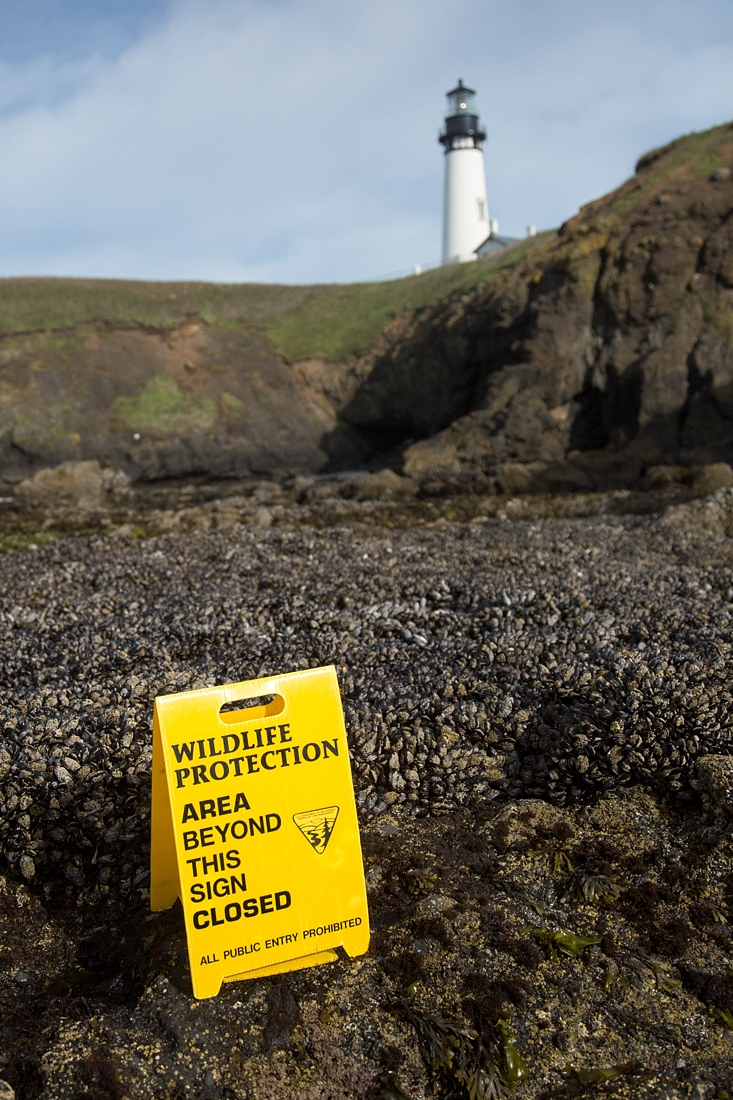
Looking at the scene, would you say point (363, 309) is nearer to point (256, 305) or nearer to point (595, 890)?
point (256, 305)

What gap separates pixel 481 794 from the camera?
619 cm

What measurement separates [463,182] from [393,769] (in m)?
69.7

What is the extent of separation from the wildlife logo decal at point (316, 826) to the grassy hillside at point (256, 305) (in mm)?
47949

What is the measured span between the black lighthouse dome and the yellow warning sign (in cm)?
7316

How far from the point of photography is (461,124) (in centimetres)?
6694

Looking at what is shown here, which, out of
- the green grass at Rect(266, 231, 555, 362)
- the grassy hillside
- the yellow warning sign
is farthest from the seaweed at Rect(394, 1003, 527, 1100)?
the grassy hillside

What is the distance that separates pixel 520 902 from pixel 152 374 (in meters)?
46.3

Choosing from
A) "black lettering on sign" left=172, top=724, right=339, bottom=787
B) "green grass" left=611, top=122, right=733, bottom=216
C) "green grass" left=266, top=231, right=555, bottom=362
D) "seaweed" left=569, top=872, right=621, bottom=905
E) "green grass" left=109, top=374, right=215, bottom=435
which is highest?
"green grass" left=611, top=122, right=733, bottom=216

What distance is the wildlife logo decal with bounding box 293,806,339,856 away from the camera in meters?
4.21

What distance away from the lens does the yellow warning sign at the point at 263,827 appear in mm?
4012

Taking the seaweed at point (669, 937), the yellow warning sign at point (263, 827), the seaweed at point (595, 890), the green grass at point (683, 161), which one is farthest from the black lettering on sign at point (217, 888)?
the green grass at point (683, 161)

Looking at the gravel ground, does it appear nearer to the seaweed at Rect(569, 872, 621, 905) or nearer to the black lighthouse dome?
the seaweed at Rect(569, 872, 621, 905)

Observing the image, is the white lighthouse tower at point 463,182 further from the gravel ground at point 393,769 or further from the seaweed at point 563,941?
the seaweed at point 563,941

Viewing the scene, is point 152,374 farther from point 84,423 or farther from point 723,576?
point 723,576
